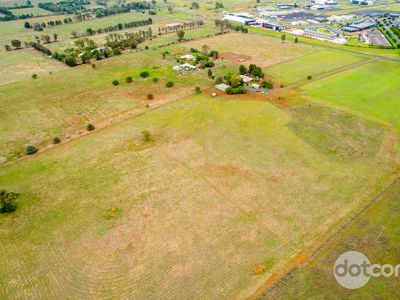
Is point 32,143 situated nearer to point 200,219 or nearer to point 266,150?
point 200,219

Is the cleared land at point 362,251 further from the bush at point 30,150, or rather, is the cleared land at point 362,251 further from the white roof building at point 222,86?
the bush at point 30,150

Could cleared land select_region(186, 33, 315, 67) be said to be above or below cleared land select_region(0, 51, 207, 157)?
above

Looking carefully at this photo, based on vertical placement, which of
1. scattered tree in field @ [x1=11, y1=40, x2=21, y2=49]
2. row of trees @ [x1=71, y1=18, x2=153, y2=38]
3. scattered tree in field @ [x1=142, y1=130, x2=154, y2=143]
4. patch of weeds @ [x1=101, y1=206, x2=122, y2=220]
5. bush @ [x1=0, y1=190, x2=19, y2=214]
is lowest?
patch of weeds @ [x1=101, y1=206, x2=122, y2=220]

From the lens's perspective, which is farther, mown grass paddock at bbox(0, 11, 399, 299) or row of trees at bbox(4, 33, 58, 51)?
row of trees at bbox(4, 33, 58, 51)

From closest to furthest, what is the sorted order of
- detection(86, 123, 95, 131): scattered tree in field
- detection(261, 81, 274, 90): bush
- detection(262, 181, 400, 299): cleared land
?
1. detection(262, 181, 400, 299): cleared land
2. detection(86, 123, 95, 131): scattered tree in field
3. detection(261, 81, 274, 90): bush

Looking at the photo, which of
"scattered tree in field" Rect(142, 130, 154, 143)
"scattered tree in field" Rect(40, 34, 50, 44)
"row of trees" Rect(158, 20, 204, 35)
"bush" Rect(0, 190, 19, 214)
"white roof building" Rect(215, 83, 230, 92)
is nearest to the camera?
"bush" Rect(0, 190, 19, 214)

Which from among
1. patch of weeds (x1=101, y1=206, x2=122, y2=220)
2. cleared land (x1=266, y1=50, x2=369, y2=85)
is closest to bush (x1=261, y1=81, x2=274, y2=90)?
cleared land (x1=266, y1=50, x2=369, y2=85)

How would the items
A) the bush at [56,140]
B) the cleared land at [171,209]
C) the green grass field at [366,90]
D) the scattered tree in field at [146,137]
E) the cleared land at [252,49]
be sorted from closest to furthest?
the cleared land at [171,209] < the scattered tree in field at [146,137] < the bush at [56,140] < the green grass field at [366,90] < the cleared land at [252,49]

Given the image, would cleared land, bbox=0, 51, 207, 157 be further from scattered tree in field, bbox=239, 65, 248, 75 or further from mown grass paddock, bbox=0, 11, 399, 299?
scattered tree in field, bbox=239, 65, 248, 75

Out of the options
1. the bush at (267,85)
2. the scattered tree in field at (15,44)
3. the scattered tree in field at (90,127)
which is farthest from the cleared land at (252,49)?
the scattered tree in field at (15,44)
